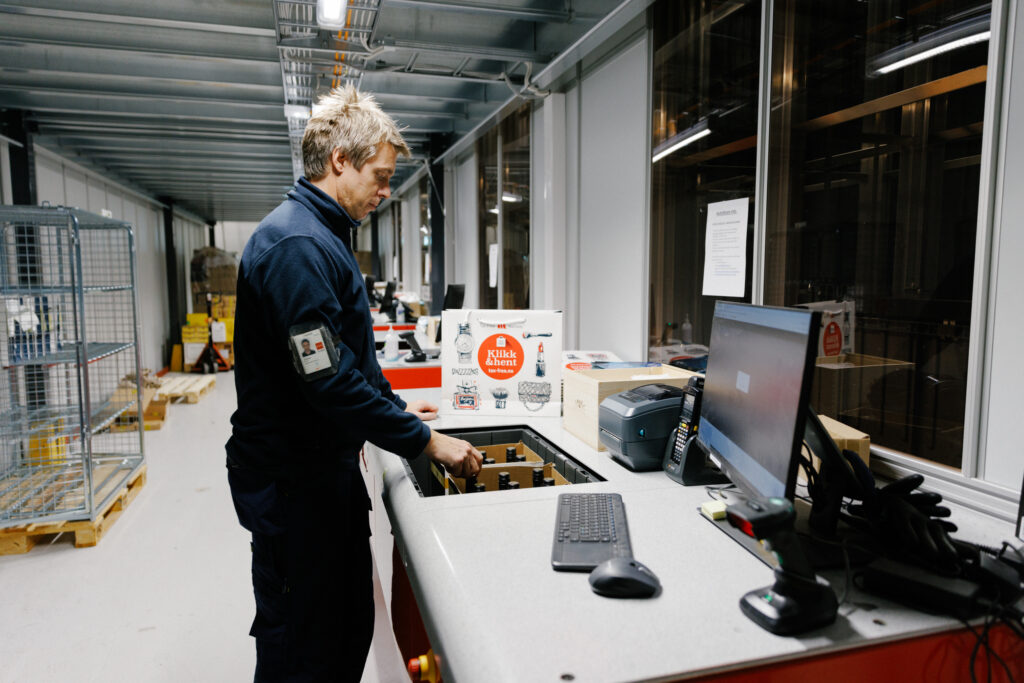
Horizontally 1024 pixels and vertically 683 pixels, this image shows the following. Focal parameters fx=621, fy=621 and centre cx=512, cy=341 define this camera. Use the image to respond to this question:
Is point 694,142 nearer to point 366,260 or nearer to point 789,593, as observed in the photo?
point 789,593

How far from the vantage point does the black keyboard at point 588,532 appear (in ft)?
3.91

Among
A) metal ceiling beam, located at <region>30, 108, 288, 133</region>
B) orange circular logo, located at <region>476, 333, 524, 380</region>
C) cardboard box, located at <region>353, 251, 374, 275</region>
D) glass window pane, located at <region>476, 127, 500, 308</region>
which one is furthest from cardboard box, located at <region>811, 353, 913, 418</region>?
cardboard box, located at <region>353, 251, 374, 275</region>

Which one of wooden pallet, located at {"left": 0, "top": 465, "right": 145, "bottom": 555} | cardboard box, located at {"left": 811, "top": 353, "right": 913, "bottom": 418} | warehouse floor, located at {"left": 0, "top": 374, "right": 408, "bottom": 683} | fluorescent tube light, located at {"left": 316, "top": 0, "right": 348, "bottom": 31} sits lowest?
warehouse floor, located at {"left": 0, "top": 374, "right": 408, "bottom": 683}

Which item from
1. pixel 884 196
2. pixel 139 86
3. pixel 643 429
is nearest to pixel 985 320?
pixel 884 196

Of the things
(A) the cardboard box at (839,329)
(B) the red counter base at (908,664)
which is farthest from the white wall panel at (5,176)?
(B) the red counter base at (908,664)

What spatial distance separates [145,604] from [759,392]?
297cm

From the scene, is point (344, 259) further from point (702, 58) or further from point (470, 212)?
point (470, 212)

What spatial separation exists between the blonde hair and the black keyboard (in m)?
1.03

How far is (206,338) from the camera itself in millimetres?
9680

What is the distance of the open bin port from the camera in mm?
1935

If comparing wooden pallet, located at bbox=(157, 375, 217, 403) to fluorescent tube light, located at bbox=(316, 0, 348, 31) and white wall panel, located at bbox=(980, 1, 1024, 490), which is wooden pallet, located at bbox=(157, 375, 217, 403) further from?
white wall panel, located at bbox=(980, 1, 1024, 490)

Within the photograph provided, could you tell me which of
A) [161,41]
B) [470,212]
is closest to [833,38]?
[161,41]

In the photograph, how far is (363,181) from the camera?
5.52ft

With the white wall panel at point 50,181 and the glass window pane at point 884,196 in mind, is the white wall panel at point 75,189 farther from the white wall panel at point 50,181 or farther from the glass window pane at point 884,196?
the glass window pane at point 884,196
